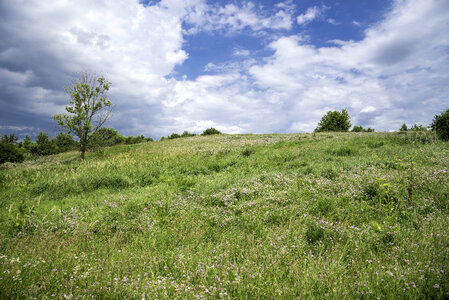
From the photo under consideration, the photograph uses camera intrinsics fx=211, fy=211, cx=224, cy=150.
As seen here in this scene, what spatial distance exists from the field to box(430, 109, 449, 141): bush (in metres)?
7.97

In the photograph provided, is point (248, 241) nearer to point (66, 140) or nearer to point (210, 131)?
point (66, 140)

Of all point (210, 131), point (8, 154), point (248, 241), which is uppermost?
point (210, 131)

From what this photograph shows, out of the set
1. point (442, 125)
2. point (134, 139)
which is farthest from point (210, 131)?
point (442, 125)

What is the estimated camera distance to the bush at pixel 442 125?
13.9m

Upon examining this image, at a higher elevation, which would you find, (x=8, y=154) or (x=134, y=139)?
(x=134, y=139)

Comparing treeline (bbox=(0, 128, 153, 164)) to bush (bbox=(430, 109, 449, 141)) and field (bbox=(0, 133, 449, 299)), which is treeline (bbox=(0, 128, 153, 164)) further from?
bush (bbox=(430, 109, 449, 141))

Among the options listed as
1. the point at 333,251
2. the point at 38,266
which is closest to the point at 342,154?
the point at 333,251

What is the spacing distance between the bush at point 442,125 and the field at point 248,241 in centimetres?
797

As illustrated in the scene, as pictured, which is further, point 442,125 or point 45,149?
point 45,149

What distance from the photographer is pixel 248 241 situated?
13.6ft

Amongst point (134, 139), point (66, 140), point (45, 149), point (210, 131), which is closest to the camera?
point (66, 140)

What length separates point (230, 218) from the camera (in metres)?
5.43

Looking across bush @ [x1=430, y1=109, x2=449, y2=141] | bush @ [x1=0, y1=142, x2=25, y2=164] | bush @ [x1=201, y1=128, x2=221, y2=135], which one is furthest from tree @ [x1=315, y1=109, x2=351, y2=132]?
bush @ [x1=0, y1=142, x2=25, y2=164]

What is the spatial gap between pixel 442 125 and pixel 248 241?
1821 cm
